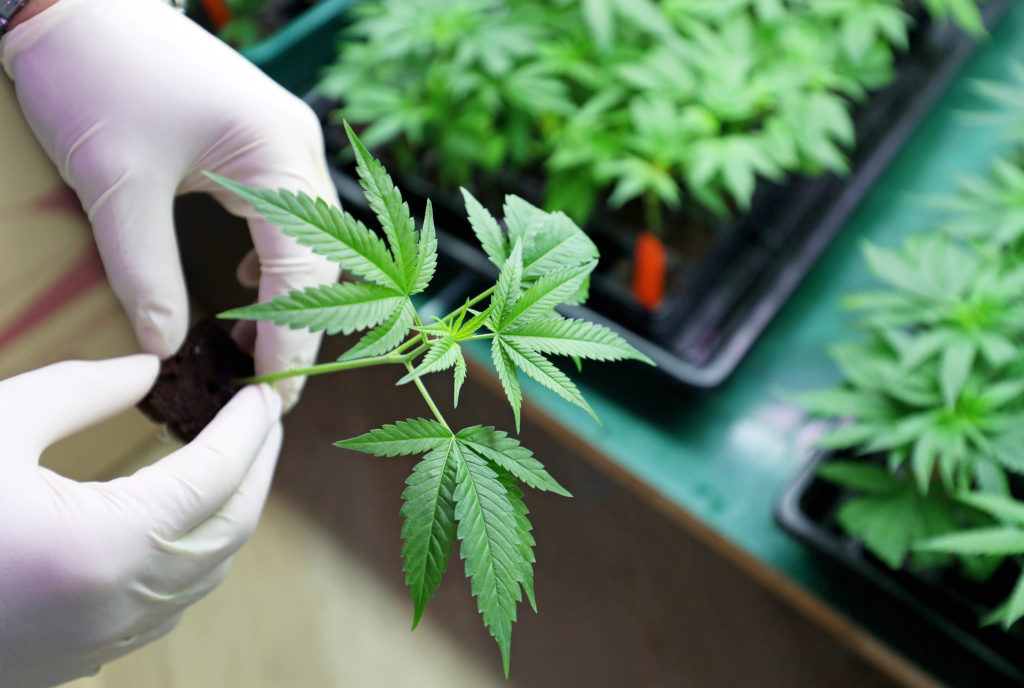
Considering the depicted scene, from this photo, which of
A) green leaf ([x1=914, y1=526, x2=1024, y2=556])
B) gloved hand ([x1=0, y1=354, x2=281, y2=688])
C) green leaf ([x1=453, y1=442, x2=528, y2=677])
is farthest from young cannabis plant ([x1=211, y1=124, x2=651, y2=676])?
green leaf ([x1=914, y1=526, x2=1024, y2=556])

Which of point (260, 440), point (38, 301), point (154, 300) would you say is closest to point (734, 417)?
point (260, 440)

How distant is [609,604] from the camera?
147cm

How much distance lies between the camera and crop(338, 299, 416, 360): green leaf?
54 centimetres

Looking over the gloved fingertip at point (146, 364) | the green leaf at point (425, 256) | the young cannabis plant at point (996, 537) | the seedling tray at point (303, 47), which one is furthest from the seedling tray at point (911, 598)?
the seedling tray at point (303, 47)

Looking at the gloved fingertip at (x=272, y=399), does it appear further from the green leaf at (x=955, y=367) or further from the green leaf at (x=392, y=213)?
the green leaf at (x=955, y=367)

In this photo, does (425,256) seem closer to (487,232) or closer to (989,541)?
(487,232)

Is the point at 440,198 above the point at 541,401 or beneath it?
above

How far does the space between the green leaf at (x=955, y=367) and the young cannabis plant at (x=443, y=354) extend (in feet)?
1.83

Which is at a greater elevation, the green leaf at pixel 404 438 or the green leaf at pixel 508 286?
the green leaf at pixel 508 286

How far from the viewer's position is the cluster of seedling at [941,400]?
3.04ft

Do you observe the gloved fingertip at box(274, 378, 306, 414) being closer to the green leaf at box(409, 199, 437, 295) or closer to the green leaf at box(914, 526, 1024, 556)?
the green leaf at box(409, 199, 437, 295)

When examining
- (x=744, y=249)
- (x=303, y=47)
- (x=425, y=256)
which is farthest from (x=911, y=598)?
(x=303, y=47)

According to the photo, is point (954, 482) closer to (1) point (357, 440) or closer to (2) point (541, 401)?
(2) point (541, 401)

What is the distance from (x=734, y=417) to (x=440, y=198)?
615 millimetres
